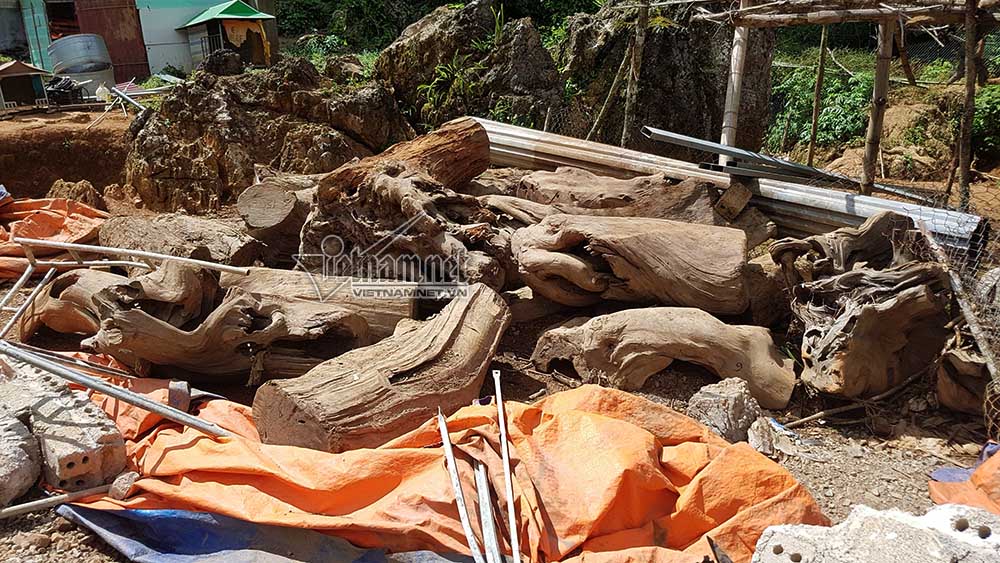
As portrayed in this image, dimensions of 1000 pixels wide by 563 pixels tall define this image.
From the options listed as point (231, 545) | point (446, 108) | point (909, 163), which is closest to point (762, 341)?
point (231, 545)

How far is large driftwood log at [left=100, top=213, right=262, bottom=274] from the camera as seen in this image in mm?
4363

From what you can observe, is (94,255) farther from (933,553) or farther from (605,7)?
(605,7)

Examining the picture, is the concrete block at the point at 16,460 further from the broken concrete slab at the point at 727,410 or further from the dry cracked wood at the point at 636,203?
the dry cracked wood at the point at 636,203

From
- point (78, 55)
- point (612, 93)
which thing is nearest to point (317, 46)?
point (78, 55)

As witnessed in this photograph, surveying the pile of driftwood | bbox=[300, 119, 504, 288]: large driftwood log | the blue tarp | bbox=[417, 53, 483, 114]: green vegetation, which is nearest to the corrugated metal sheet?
bbox=[417, 53, 483, 114]: green vegetation

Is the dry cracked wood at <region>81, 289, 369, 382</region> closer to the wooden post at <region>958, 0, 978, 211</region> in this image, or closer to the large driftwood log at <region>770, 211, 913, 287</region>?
the large driftwood log at <region>770, 211, 913, 287</region>

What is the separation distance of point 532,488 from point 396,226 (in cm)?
228

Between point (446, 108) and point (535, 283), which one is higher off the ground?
point (446, 108)

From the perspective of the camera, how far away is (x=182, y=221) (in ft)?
15.5

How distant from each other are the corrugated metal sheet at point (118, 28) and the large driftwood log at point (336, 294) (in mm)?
14537

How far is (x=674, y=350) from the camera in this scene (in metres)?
3.63

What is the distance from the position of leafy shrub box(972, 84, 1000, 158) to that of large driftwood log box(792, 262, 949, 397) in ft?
26.0

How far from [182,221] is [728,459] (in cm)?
399

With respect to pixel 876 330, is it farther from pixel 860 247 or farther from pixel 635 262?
pixel 635 262
